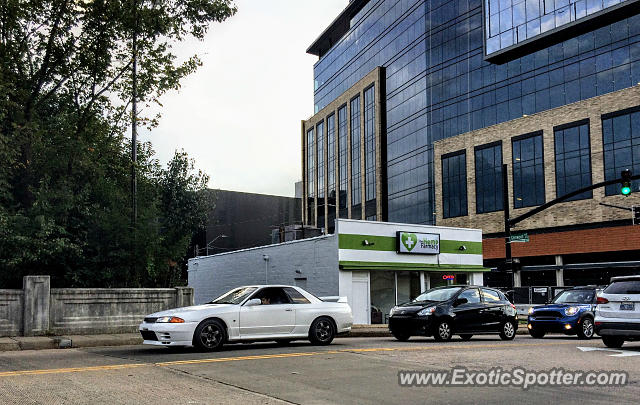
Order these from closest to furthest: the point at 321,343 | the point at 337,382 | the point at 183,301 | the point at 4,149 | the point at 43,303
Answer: the point at 337,382 → the point at 321,343 → the point at 43,303 → the point at 4,149 → the point at 183,301

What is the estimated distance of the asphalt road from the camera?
7.78 m

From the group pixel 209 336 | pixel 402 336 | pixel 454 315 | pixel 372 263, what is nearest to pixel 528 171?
pixel 372 263

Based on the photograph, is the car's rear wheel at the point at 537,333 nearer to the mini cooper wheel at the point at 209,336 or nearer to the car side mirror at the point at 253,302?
the car side mirror at the point at 253,302

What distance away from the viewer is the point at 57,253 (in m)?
19.4

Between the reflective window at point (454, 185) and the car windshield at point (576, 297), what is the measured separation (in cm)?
3777

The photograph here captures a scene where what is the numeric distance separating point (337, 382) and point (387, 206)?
60.0 metres

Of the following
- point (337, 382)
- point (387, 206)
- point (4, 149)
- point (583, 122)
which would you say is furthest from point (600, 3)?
point (337, 382)

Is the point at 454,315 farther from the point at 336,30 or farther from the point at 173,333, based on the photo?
the point at 336,30

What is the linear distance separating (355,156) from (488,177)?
70.2 feet

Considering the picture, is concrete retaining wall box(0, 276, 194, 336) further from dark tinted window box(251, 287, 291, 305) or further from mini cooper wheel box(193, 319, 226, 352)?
mini cooper wheel box(193, 319, 226, 352)

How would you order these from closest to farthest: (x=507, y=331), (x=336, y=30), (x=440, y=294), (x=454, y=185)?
(x=440, y=294) → (x=507, y=331) → (x=454, y=185) → (x=336, y=30)

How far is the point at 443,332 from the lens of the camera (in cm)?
1703

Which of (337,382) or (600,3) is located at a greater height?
(600,3)

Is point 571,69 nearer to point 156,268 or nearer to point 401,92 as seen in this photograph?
point 401,92
